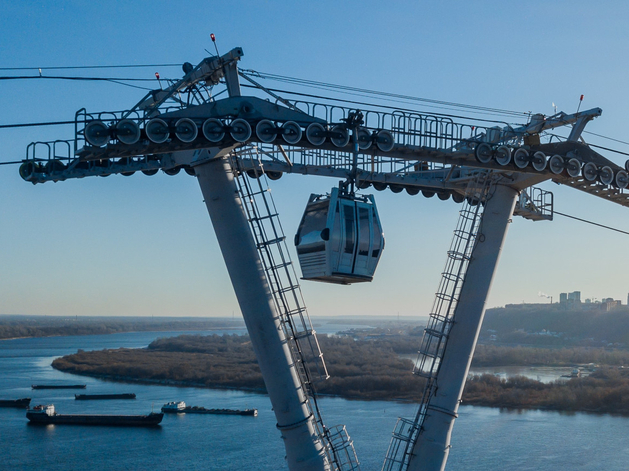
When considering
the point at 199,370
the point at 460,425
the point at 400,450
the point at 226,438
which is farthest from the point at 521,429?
the point at 199,370

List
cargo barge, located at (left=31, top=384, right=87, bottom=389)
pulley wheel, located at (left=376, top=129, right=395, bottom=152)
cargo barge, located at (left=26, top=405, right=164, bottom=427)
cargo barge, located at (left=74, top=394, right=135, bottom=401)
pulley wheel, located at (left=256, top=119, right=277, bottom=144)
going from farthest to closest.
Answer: cargo barge, located at (left=31, top=384, right=87, bottom=389), cargo barge, located at (left=74, top=394, right=135, bottom=401), cargo barge, located at (left=26, top=405, right=164, bottom=427), pulley wheel, located at (left=376, top=129, right=395, bottom=152), pulley wheel, located at (left=256, top=119, right=277, bottom=144)

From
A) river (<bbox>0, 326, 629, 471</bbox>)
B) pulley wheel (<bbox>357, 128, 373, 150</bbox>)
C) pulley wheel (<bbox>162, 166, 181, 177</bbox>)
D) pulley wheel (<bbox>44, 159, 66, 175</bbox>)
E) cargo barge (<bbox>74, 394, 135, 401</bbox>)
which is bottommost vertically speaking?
river (<bbox>0, 326, 629, 471</bbox>)

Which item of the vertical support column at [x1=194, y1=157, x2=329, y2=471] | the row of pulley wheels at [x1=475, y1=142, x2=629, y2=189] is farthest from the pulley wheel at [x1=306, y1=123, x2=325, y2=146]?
the row of pulley wheels at [x1=475, y1=142, x2=629, y2=189]

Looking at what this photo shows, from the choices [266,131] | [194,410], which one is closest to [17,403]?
[194,410]

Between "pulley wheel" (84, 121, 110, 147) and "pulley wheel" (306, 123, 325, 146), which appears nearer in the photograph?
"pulley wheel" (84, 121, 110, 147)

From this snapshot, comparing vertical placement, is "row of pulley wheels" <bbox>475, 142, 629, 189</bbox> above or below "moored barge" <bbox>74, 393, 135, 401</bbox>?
above

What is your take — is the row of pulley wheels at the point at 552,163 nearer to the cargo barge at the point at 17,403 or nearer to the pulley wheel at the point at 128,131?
the pulley wheel at the point at 128,131

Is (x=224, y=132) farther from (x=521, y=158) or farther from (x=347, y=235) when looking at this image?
(x=521, y=158)

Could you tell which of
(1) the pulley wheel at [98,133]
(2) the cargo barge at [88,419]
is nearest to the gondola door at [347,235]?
(1) the pulley wheel at [98,133]

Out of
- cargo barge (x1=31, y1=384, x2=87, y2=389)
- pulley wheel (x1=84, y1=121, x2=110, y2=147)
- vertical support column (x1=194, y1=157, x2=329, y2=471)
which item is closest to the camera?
pulley wheel (x1=84, y1=121, x2=110, y2=147)

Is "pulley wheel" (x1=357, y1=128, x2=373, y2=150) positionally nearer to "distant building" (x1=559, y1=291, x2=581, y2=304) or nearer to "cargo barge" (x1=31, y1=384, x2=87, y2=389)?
"cargo barge" (x1=31, y1=384, x2=87, y2=389)
